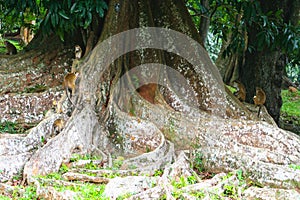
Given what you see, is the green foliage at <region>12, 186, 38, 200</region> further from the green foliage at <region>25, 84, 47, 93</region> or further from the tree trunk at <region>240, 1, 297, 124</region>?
the tree trunk at <region>240, 1, 297, 124</region>

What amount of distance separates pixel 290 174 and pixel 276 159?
536mm

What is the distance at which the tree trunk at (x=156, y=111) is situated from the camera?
4391mm

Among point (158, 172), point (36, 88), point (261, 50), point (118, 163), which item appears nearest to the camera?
point (158, 172)

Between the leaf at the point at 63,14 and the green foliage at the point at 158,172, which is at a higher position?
the leaf at the point at 63,14

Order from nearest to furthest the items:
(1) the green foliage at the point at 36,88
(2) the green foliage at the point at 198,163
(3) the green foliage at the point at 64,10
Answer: (2) the green foliage at the point at 198,163
(3) the green foliage at the point at 64,10
(1) the green foliage at the point at 36,88

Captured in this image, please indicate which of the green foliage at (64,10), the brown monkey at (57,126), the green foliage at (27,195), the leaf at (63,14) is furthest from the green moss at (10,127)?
the green foliage at (27,195)

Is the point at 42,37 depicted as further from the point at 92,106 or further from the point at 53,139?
the point at 53,139

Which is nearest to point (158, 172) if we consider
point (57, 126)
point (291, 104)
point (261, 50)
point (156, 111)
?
A: point (156, 111)

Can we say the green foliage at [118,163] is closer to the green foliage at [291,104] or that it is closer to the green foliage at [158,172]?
the green foliage at [158,172]

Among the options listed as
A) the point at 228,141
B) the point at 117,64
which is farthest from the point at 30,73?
the point at 228,141

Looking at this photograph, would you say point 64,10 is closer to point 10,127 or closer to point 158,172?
point 10,127

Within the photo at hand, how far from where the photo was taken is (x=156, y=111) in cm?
519

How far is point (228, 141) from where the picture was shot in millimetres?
4883

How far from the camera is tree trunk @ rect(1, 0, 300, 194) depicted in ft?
14.4
